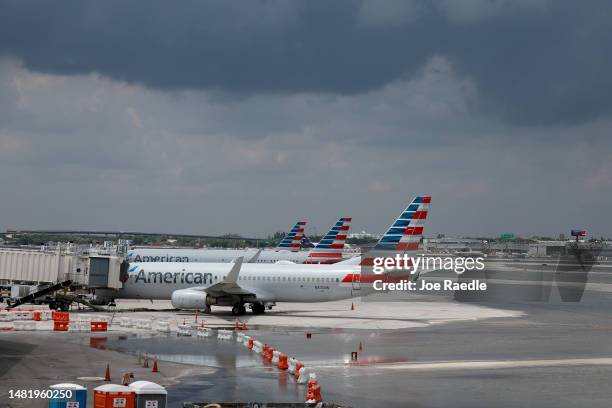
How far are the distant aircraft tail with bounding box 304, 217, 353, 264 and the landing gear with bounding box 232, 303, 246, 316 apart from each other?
147ft

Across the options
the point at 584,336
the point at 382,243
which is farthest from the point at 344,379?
the point at 382,243

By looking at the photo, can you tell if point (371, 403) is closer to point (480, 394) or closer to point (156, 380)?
point (480, 394)

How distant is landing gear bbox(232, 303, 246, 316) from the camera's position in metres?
57.3

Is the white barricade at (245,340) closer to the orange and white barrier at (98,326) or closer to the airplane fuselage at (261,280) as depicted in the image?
the orange and white barrier at (98,326)

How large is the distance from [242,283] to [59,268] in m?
12.5

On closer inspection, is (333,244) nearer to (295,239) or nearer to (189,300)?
(295,239)

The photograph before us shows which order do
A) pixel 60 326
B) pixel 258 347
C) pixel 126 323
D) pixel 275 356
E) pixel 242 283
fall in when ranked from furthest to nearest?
pixel 242 283 → pixel 126 323 → pixel 60 326 → pixel 258 347 → pixel 275 356

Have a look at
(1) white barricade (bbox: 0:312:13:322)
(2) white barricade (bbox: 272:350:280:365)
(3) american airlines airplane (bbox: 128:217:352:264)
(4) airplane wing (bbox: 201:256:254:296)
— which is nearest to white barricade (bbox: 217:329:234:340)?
(2) white barricade (bbox: 272:350:280:365)

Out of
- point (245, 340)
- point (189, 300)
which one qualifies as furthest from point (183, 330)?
point (189, 300)

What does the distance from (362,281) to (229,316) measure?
370 inches

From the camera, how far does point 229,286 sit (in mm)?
56500

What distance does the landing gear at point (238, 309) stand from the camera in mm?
57344

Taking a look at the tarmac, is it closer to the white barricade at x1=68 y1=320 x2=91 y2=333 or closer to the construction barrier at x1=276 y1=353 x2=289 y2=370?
→ the construction barrier at x1=276 y1=353 x2=289 y2=370

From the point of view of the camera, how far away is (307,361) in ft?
113
